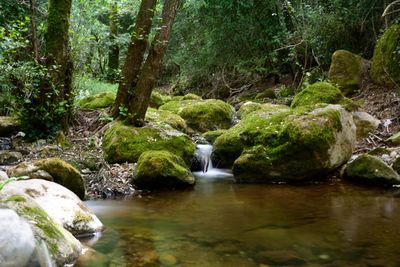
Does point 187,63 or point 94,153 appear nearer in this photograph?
point 94,153

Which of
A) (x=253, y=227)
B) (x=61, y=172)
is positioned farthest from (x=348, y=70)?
(x=61, y=172)

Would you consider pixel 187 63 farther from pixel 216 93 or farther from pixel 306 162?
pixel 306 162

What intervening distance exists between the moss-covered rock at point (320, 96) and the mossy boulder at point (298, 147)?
1703 mm

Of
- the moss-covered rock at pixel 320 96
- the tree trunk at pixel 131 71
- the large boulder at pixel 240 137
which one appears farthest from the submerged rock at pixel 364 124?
the tree trunk at pixel 131 71

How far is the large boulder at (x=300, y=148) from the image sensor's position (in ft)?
23.8

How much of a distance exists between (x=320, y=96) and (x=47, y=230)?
749 centimetres

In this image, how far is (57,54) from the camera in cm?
814

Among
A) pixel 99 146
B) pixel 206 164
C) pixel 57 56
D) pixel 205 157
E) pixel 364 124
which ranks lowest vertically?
pixel 206 164

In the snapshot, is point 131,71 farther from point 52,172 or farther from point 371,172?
point 371,172

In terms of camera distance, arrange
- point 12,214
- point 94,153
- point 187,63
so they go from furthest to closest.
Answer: point 187,63
point 94,153
point 12,214

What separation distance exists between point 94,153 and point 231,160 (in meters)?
2.75

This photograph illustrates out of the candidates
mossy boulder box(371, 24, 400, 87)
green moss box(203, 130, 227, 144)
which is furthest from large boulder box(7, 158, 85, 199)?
mossy boulder box(371, 24, 400, 87)

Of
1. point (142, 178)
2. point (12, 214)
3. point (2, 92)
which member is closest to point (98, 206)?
point (142, 178)

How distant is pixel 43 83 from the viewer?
8.05 metres
